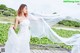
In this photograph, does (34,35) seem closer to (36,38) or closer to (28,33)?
(36,38)

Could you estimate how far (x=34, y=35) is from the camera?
18.8 feet

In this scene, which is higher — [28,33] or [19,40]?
[28,33]

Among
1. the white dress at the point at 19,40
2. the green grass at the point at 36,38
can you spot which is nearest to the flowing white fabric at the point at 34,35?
the white dress at the point at 19,40

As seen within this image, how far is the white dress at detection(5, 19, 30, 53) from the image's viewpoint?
5.00 m

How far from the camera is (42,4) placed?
5.77 metres

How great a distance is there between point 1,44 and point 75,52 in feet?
4.46

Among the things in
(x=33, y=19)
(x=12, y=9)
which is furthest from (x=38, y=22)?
(x=12, y=9)

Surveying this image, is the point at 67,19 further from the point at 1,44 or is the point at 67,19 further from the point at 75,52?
the point at 1,44

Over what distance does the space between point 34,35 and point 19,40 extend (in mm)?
668

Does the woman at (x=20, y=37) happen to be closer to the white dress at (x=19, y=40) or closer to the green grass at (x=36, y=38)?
the white dress at (x=19, y=40)

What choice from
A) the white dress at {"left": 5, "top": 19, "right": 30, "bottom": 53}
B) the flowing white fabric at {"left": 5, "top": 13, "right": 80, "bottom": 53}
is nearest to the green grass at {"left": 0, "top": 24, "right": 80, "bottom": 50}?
the flowing white fabric at {"left": 5, "top": 13, "right": 80, "bottom": 53}

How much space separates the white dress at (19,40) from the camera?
5.00 meters

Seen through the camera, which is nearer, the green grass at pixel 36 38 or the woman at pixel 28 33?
the woman at pixel 28 33

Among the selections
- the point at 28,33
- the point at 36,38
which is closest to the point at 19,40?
the point at 28,33
